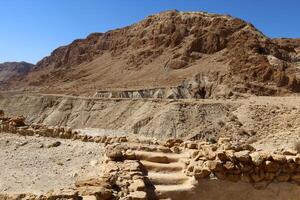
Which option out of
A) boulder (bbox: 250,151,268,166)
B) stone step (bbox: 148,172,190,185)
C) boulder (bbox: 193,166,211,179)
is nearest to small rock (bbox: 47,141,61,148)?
stone step (bbox: 148,172,190,185)

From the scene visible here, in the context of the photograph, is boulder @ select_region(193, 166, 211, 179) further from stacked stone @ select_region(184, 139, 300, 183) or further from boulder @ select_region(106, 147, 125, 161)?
boulder @ select_region(106, 147, 125, 161)

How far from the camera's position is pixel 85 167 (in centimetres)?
1088

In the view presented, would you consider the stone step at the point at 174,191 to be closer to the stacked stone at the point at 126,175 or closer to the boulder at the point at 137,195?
the stacked stone at the point at 126,175

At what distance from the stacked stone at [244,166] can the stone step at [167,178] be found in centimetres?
19

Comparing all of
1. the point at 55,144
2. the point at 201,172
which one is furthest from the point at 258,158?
the point at 55,144

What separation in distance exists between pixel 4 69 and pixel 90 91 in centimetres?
12125

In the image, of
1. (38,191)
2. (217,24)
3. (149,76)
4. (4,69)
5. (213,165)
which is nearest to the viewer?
(38,191)

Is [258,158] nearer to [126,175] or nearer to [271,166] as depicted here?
[271,166]

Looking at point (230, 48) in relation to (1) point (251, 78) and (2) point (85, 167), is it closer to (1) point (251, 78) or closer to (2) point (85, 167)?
(1) point (251, 78)

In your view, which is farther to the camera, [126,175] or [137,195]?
[126,175]

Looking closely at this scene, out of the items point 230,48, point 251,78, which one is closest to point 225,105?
point 251,78

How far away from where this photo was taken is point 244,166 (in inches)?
417

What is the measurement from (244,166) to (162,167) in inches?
72.2

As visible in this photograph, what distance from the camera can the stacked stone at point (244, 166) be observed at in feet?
34.1
